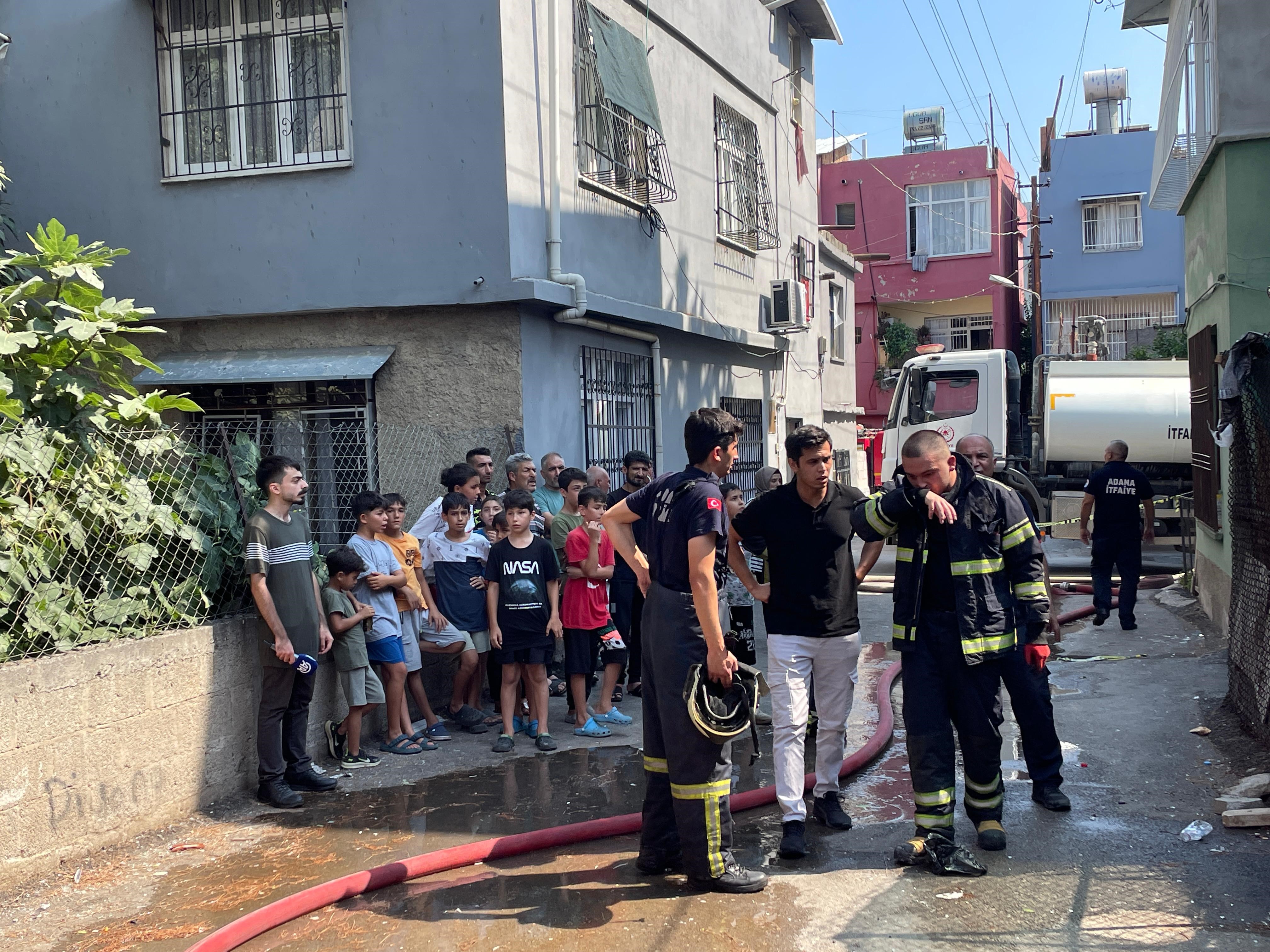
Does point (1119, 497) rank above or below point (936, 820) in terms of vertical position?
above

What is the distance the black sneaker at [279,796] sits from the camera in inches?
246

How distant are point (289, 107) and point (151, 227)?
1772mm

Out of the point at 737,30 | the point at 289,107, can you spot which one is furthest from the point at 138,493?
the point at 737,30

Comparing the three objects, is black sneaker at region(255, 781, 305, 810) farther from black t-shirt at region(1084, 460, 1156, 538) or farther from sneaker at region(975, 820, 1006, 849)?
black t-shirt at region(1084, 460, 1156, 538)

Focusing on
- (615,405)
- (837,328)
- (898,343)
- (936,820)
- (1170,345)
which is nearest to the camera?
(936,820)

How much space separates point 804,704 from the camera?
5.39 meters

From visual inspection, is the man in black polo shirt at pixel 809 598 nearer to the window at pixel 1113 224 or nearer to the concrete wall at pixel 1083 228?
the concrete wall at pixel 1083 228

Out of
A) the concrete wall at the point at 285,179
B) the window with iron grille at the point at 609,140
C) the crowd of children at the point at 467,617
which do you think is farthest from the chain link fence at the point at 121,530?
the window with iron grille at the point at 609,140

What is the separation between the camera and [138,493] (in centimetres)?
621

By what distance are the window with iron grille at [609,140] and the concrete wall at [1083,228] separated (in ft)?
69.0

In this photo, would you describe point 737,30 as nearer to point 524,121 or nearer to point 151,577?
point 524,121

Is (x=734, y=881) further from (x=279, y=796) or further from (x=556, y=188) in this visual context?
(x=556, y=188)

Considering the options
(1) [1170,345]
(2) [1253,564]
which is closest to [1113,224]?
(1) [1170,345]

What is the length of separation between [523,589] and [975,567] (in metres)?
3.19
